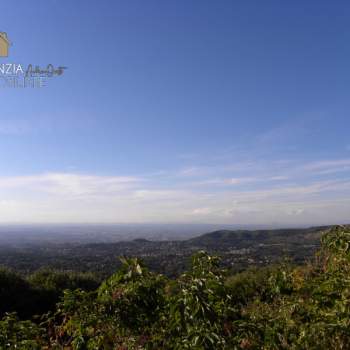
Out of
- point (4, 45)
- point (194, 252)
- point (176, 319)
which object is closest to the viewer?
point (176, 319)

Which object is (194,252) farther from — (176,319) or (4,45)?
(4,45)

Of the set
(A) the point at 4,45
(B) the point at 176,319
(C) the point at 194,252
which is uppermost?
(A) the point at 4,45

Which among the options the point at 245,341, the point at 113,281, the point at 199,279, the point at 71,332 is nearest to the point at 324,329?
the point at 245,341

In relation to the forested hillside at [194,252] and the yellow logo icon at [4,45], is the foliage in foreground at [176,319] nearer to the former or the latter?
the forested hillside at [194,252]

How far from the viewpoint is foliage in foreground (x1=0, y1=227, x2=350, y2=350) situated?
276 cm

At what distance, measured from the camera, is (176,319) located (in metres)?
2.77

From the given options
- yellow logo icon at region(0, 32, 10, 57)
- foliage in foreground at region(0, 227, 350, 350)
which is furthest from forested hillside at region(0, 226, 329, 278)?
yellow logo icon at region(0, 32, 10, 57)

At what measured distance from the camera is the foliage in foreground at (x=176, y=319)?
2756mm

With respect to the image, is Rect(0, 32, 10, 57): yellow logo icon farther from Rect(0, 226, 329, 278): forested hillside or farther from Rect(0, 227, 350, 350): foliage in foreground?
Rect(0, 227, 350, 350): foliage in foreground

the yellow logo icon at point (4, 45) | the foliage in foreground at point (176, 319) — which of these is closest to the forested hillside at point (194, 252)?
the foliage in foreground at point (176, 319)

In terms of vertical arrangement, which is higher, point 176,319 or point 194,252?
point 194,252

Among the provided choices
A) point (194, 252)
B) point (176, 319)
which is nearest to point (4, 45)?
point (194, 252)

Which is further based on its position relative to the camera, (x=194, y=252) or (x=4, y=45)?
(x=4, y=45)

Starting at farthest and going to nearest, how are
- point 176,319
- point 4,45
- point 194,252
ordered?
point 4,45
point 194,252
point 176,319
